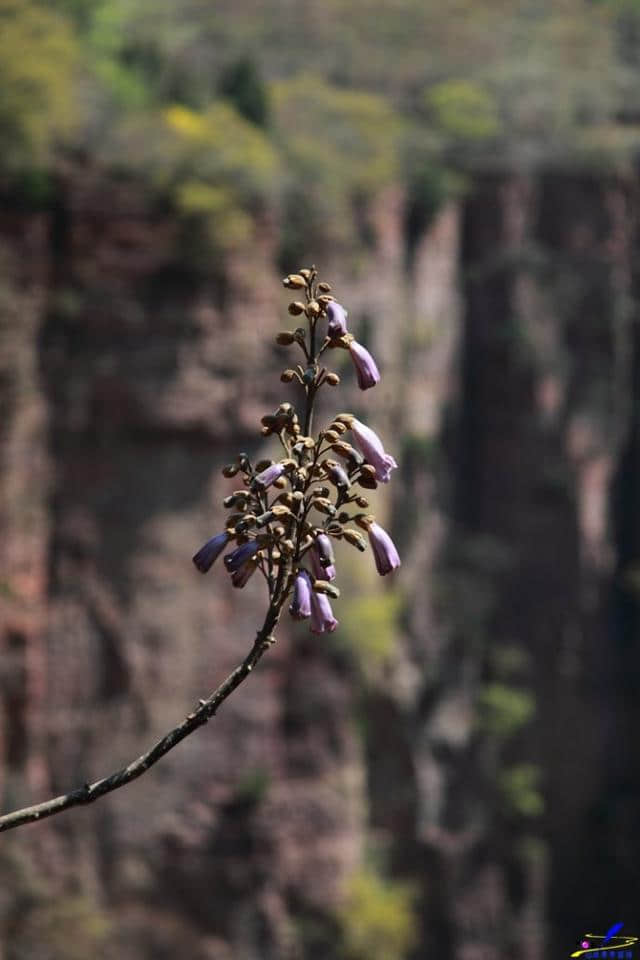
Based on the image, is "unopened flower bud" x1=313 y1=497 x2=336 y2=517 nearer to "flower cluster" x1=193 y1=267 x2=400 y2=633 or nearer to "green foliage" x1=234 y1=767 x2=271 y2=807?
"flower cluster" x1=193 y1=267 x2=400 y2=633

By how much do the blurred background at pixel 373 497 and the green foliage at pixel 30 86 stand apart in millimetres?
52

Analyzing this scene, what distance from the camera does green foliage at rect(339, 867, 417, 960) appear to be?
27188mm

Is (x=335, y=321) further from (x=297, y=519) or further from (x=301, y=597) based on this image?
(x=301, y=597)

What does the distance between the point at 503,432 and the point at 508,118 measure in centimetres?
517

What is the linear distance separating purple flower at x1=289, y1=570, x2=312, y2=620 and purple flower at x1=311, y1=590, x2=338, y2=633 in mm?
26

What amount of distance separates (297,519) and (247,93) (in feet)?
73.6

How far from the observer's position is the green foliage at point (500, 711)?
104 ft

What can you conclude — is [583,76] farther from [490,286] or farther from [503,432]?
A: [503,432]

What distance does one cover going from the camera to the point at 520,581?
3306 centimetres

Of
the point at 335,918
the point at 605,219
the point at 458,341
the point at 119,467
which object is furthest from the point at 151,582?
the point at 605,219

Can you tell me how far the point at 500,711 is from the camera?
104 feet

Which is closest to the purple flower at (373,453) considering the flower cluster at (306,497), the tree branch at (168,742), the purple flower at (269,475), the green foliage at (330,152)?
the flower cluster at (306,497)

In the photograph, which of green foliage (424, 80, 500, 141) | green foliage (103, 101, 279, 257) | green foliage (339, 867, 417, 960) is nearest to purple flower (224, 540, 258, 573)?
green foliage (103, 101, 279, 257)

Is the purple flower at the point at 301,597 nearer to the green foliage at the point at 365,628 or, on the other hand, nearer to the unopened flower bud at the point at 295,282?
the unopened flower bud at the point at 295,282
